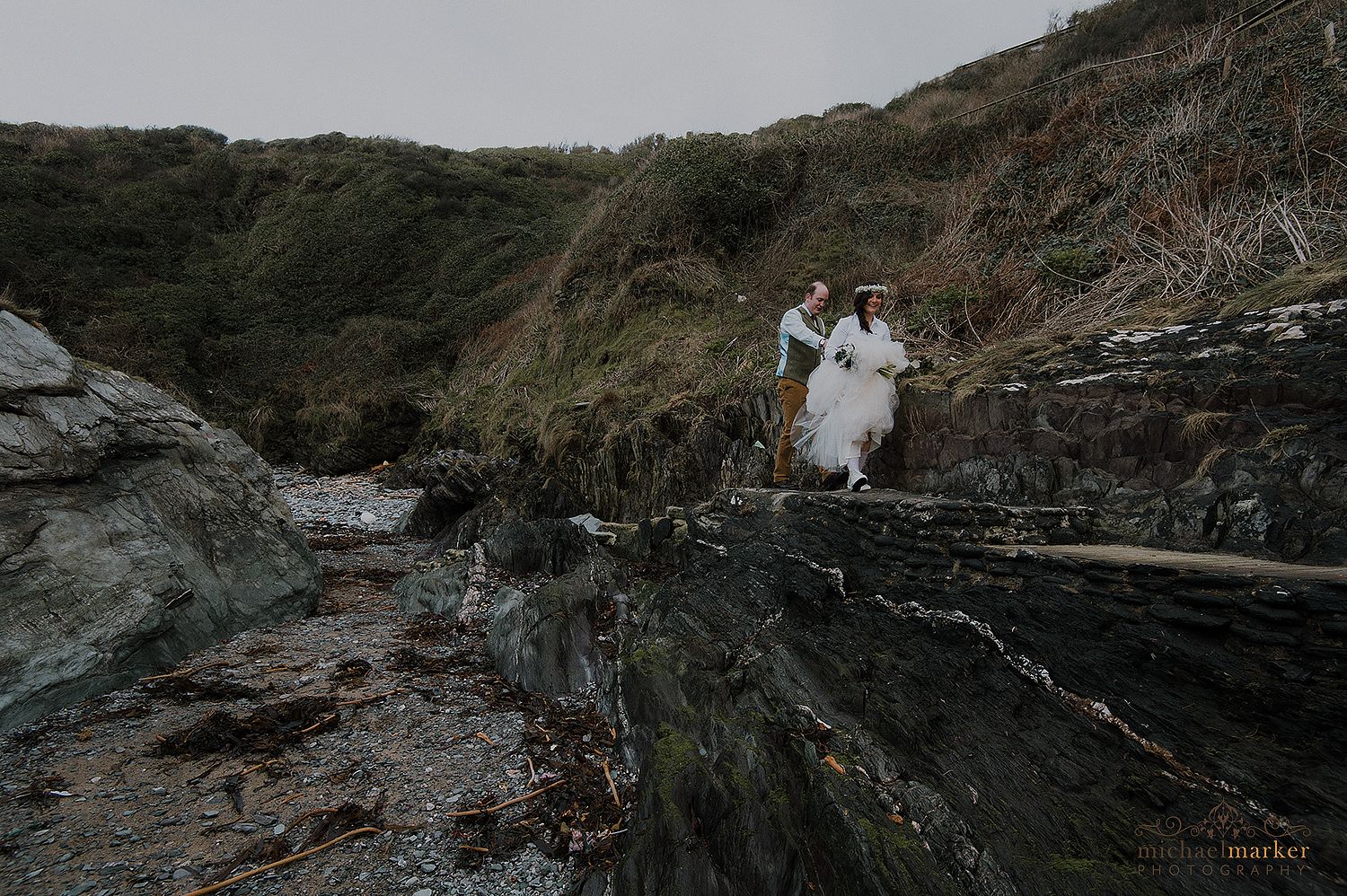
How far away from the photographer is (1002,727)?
252 centimetres

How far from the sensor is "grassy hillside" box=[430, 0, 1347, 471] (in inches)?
243

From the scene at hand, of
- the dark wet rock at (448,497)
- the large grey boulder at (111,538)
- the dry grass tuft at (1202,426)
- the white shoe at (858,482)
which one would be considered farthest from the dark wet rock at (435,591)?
the dry grass tuft at (1202,426)

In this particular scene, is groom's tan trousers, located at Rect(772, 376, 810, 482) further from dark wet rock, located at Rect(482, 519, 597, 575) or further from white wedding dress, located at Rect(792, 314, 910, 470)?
dark wet rock, located at Rect(482, 519, 597, 575)

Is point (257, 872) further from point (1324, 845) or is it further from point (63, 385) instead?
point (63, 385)

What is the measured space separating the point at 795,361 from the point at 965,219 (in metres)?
4.44

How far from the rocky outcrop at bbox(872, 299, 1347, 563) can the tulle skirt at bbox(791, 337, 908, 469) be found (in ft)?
1.53

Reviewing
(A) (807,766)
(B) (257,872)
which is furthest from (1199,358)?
(B) (257,872)

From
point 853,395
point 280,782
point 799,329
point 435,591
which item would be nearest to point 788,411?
point 799,329

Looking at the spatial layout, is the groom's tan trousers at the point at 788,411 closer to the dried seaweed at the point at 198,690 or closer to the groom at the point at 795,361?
the groom at the point at 795,361

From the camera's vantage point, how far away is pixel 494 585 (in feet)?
22.5

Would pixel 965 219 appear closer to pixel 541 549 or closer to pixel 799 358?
pixel 799 358

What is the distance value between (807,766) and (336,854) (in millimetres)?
2258

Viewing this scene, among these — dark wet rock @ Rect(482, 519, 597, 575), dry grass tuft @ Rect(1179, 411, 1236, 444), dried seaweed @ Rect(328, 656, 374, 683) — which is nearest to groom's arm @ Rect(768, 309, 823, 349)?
dry grass tuft @ Rect(1179, 411, 1236, 444)

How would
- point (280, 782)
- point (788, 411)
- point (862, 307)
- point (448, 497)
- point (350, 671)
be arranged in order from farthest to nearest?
point (448, 497), point (788, 411), point (862, 307), point (350, 671), point (280, 782)
